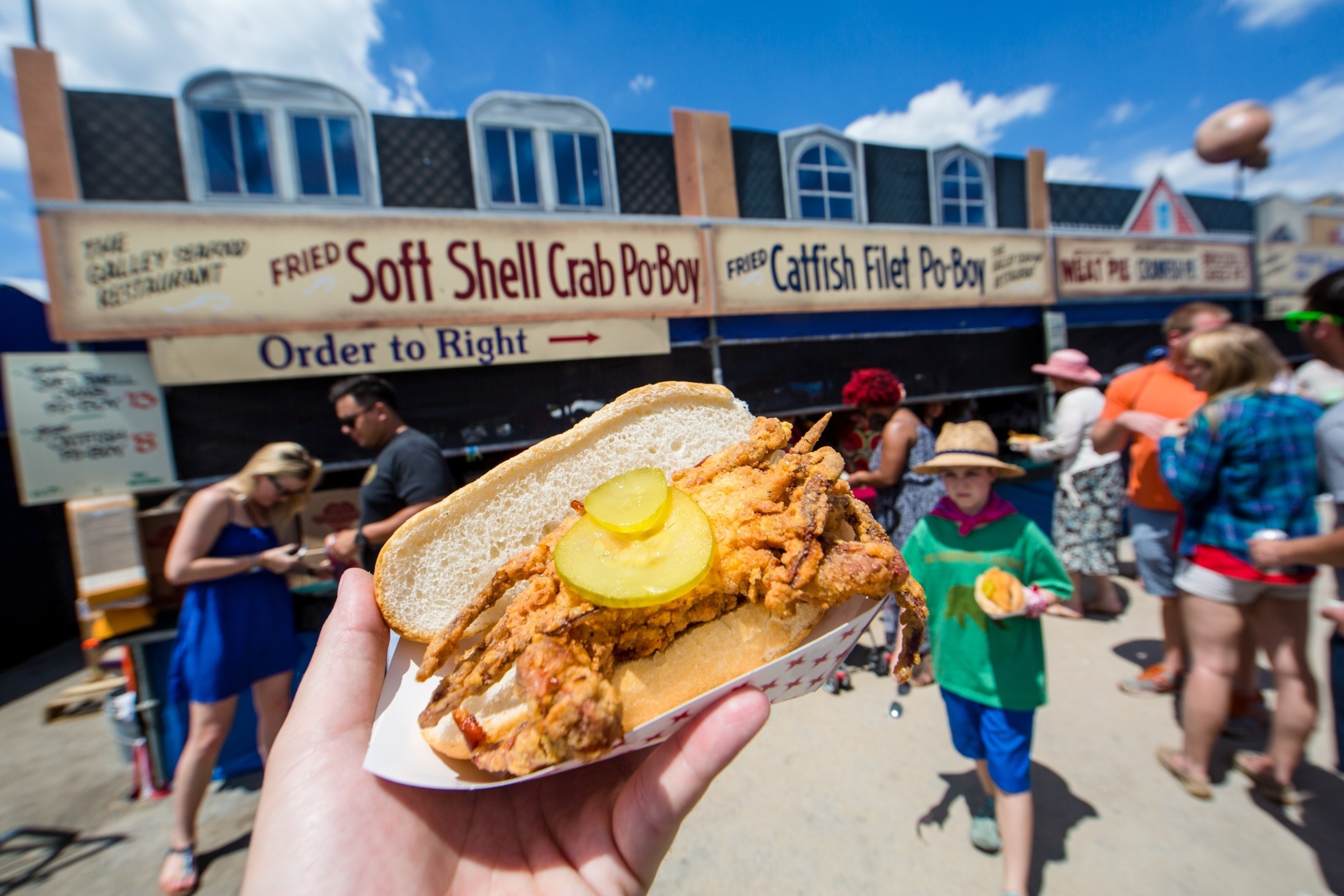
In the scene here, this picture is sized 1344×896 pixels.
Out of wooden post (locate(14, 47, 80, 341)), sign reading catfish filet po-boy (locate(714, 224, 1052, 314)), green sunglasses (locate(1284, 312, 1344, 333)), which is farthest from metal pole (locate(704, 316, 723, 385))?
wooden post (locate(14, 47, 80, 341))

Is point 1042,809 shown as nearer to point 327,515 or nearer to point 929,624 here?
point 929,624

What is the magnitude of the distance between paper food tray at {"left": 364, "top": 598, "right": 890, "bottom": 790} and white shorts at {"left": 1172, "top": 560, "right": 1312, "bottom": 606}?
2.44 m

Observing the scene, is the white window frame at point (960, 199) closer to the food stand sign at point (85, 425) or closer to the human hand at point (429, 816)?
the human hand at point (429, 816)

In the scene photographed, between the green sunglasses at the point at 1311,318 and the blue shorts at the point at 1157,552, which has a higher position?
the green sunglasses at the point at 1311,318

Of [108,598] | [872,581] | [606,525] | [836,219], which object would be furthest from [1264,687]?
[108,598]

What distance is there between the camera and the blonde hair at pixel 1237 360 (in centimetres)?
260

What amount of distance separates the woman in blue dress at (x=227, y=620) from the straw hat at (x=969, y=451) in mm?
3520

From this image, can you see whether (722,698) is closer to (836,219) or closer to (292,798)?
(292,798)

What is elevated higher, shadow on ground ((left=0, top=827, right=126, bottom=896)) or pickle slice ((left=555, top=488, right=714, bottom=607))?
pickle slice ((left=555, top=488, right=714, bottom=607))

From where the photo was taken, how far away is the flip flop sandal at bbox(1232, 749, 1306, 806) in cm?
271

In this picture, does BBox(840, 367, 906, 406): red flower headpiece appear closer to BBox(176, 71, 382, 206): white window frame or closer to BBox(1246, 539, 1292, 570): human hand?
BBox(1246, 539, 1292, 570): human hand

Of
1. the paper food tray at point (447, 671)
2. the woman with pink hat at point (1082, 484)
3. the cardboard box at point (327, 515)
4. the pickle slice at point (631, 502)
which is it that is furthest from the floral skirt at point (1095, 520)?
the cardboard box at point (327, 515)

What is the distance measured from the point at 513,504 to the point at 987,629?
2.19m

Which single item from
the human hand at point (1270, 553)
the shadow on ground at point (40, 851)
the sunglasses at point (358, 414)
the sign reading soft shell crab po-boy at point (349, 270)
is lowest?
the shadow on ground at point (40, 851)
